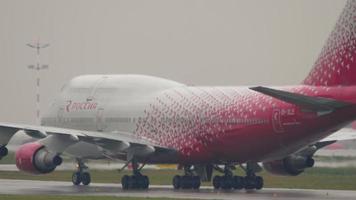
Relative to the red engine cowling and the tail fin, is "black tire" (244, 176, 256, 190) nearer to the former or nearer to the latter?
the tail fin

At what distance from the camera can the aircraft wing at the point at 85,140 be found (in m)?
52.9

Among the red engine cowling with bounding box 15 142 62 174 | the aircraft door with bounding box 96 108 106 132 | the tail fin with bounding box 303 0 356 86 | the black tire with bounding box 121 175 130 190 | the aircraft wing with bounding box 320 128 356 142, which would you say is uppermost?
the tail fin with bounding box 303 0 356 86

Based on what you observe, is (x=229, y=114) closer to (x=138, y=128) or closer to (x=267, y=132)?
(x=267, y=132)

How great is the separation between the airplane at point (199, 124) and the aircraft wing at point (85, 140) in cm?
5

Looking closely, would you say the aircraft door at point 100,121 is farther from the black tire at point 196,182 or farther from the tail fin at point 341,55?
the tail fin at point 341,55

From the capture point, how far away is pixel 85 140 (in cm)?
5472

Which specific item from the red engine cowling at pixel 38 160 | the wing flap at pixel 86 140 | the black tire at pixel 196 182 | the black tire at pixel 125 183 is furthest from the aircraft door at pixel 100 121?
the black tire at pixel 196 182

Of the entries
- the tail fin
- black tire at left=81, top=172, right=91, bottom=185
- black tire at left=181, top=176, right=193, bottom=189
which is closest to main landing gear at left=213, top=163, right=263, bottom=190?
black tire at left=181, top=176, right=193, bottom=189

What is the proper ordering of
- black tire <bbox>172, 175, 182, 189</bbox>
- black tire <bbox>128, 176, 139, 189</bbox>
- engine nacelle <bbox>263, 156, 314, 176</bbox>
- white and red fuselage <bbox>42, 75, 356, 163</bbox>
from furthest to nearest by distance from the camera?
engine nacelle <bbox>263, 156, 314, 176</bbox> → black tire <bbox>172, 175, 182, 189</bbox> → black tire <bbox>128, 176, 139, 189</bbox> → white and red fuselage <bbox>42, 75, 356, 163</bbox>

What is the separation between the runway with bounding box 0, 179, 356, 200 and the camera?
1960 inches

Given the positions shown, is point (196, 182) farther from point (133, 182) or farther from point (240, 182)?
point (133, 182)

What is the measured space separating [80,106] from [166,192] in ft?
32.0

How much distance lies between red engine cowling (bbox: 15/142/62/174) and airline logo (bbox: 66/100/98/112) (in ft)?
18.0

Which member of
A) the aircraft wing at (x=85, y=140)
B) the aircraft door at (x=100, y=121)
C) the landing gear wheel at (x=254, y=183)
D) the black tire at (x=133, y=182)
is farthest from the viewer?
the aircraft door at (x=100, y=121)
